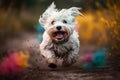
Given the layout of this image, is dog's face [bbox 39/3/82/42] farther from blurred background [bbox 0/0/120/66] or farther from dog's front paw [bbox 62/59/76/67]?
blurred background [bbox 0/0/120/66]

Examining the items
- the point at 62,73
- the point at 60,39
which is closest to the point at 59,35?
the point at 60,39

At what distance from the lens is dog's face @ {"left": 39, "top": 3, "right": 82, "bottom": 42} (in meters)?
10.4

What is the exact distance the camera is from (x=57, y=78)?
962cm

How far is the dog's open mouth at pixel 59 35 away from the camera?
10.5 metres

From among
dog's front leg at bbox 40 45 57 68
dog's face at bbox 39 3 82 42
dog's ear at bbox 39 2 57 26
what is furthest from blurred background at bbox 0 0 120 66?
dog's front leg at bbox 40 45 57 68

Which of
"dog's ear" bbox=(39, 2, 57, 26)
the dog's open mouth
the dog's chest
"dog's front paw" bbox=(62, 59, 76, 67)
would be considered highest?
"dog's ear" bbox=(39, 2, 57, 26)

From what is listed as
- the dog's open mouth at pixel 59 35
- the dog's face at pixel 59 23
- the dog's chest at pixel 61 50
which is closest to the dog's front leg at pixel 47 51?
the dog's chest at pixel 61 50

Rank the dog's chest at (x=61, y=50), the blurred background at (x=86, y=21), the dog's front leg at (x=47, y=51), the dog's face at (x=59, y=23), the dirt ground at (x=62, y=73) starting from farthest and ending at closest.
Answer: the blurred background at (x=86, y=21), the dog's chest at (x=61, y=50), the dog's front leg at (x=47, y=51), the dog's face at (x=59, y=23), the dirt ground at (x=62, y=73)

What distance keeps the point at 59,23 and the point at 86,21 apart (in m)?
2.73

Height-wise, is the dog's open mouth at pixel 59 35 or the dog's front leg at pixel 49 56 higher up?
the dog's open mouth at pixel 59 35

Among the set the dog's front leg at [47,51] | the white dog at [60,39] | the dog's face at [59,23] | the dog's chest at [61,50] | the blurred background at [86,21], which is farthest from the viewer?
the blurred background at [86,21]

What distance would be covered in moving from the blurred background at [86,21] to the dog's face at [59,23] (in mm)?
758

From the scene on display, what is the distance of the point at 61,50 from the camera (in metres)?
11.2

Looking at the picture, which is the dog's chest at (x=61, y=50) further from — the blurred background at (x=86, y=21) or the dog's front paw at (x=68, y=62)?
the blurred background at (x=86, y=21)
